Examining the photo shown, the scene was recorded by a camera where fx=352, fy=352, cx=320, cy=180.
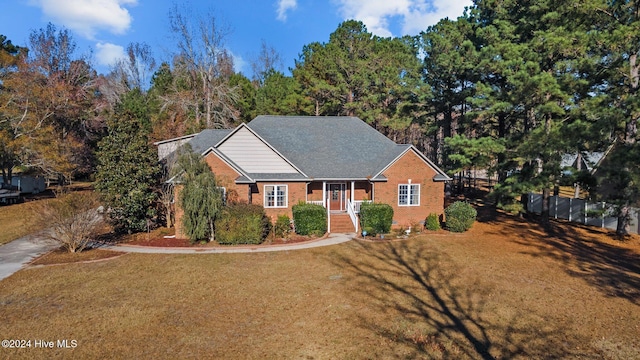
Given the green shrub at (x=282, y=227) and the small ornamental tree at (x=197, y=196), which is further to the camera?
the green shrub at (x=282, y=227)

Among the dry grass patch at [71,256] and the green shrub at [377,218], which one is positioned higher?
the green shrub at [377,218]

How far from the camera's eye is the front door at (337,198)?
25.1m

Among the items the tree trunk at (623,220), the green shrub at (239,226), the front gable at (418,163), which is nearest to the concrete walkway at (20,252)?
the green shrub at (239,226)

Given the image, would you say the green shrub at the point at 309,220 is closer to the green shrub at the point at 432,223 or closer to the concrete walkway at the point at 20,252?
the green shrub at the point at 432,223

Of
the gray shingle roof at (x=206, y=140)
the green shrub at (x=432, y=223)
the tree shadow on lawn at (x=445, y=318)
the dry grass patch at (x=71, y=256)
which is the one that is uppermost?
the gray shingle roof at (x=206, y=140)

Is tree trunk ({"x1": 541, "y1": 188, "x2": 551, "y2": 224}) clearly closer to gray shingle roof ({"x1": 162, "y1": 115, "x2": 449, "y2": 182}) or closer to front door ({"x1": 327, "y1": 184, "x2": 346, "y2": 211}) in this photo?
gray shingle roof ({"x1": 162, "y1": 115, "x2": 449, "y2": 182})

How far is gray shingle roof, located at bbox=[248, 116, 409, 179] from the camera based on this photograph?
2375cm

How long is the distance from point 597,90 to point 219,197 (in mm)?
23193

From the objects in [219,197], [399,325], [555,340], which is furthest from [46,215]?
[555,340]

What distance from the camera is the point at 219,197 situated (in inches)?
750

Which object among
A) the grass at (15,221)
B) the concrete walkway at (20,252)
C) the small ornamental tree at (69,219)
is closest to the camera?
the concrete walkway at (20,252)

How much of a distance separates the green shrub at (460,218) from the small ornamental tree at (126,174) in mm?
18387

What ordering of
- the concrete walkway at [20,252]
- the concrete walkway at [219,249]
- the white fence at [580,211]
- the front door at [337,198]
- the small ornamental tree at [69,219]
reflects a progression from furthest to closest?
the front door at [337,198] → the white fence at [580,211] → the concrete walkway at [219,249] → the small ornamental tree at [69,219] → the concrete walkway at [20,252]

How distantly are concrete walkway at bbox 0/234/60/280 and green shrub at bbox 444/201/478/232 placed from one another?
2187 centimetres
